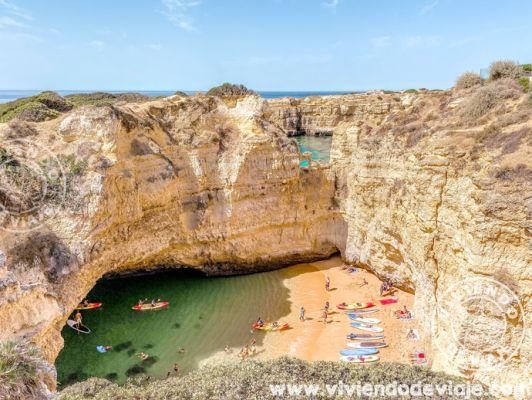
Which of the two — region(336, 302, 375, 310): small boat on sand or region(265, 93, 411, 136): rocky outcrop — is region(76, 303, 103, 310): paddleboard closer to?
region(336, 302, 375, 310): small boat on sand

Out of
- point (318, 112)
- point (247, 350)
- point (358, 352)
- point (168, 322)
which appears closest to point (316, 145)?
point (318, 112)

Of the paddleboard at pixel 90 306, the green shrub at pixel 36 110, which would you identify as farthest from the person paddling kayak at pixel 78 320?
the green shrub at pixel 36 110

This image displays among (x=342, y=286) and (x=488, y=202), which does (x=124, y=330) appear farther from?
(x=488, y=202)

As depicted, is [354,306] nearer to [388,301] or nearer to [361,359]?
[388,301]

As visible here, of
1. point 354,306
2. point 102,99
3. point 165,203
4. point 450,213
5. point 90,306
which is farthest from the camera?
point 102,99

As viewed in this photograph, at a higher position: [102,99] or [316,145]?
[102,99]

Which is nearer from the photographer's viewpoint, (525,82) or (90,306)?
(525,82)

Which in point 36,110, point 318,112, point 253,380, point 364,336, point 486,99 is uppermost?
point 318,112

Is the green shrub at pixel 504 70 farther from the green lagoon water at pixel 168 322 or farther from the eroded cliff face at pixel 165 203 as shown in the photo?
the green lagoon water at pixel 168 322
